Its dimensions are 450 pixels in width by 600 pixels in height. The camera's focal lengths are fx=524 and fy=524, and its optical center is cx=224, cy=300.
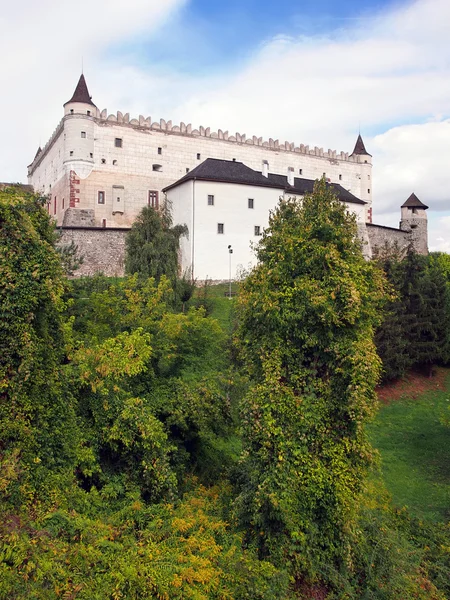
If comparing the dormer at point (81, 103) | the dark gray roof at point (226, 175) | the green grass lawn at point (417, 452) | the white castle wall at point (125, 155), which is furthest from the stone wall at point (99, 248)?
the green grass lawn at point (417, 452)

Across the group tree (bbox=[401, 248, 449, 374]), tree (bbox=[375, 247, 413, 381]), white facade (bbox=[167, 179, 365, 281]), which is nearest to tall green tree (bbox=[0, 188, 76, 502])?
tree (bbox=[375, 247, 413, 381])

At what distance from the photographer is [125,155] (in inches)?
1775

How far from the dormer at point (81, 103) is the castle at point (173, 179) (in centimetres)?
8

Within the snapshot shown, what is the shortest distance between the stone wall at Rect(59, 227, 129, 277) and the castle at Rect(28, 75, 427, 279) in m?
0.07

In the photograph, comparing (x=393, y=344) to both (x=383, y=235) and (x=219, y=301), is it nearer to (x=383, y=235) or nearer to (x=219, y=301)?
(x=219, y=301)

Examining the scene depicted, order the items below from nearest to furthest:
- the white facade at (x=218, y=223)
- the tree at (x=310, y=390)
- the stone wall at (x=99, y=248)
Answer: the tree at (x=310, y=390) < the stone wall at (x=99, y=248) < the white facade at (x=218, y=223)

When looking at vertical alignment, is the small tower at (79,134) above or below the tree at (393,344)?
above

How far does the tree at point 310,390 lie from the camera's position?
11.0 metres

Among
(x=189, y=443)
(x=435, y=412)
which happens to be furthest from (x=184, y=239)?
(x=189, y=443)

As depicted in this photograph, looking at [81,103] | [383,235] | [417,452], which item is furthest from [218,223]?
[383,235]

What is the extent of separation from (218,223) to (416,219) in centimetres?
2892

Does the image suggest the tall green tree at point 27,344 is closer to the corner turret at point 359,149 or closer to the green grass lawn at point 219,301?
the green grass lawn at point 219,301

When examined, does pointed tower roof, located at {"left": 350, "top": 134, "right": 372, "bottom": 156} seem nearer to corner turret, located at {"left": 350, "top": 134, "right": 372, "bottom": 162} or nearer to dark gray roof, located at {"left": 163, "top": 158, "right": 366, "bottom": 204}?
corner turret, located at {"left": 350, "top": 134, "right": 372, "bottom": 162}

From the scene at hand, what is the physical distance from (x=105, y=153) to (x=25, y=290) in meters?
37.3
